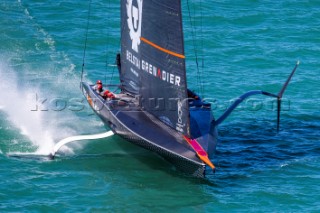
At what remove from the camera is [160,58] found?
84.5 feet

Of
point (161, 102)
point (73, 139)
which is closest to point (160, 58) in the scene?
point (161, 102)

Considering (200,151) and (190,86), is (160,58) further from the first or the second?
(190,86)

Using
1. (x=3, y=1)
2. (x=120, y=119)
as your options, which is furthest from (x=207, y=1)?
(x=120, y=119)

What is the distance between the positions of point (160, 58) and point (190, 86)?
9.54 metres

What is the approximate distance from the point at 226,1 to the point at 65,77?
1247 centimetres

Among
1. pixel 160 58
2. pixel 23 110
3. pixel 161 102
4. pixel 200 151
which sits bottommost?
pixel 23 110

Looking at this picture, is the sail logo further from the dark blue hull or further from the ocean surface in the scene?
the ocean surface

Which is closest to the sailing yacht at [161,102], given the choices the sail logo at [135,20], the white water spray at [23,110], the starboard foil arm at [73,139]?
the sail logo at [135,20]

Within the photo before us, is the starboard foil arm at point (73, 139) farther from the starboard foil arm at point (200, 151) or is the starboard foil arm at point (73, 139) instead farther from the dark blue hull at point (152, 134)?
the starboard foil arm at point (200, 151)

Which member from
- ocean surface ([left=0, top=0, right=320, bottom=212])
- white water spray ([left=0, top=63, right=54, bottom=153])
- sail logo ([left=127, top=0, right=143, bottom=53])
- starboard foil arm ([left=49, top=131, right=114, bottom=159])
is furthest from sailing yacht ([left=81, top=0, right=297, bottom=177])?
white water spray ([left=0, top=63, right=54, bottom=153])

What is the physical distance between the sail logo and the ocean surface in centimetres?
342

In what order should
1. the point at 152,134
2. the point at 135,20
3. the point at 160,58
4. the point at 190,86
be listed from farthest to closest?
the point at 190,86
the point at 135,20
the point at 152,134
the point at 160,58

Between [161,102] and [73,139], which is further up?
[161,102]

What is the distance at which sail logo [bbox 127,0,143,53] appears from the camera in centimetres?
2725
